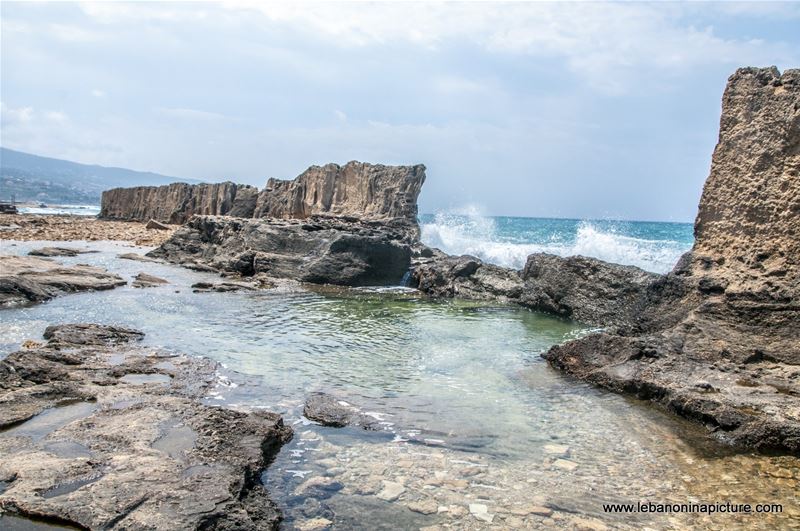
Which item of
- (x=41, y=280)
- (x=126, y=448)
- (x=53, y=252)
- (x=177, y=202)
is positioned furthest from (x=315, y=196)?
(x=126, y=448)

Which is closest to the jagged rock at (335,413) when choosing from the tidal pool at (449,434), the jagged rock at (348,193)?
the tidal pool at (449,434)

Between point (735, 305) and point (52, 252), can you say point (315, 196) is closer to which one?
point (52, 252)

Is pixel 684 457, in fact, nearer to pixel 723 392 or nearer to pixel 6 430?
pixel 723 392

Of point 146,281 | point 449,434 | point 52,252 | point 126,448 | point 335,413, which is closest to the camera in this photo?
point 126,448

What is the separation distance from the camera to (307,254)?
2147cm

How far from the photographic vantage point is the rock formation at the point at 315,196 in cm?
3284

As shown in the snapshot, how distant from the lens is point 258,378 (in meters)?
7.80

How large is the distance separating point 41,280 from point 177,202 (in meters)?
50.2

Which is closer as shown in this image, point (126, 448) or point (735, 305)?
point (126, 448)

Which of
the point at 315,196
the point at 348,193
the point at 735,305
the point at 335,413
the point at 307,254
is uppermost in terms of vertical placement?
the point at 348,193

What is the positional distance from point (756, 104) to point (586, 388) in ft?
16.3

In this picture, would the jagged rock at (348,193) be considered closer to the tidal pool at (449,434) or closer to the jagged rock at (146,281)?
the jagged rock at (146,281)

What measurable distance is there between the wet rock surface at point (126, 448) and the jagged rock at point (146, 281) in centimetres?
867

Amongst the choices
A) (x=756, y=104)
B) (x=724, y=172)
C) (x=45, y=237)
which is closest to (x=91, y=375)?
(x=724, y=172)
